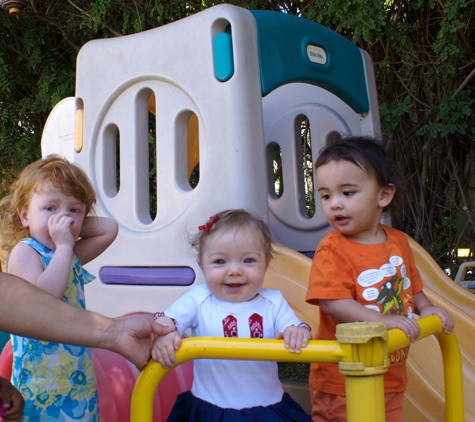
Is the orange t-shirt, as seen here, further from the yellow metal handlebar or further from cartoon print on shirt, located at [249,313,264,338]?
the yellow metal handlebar

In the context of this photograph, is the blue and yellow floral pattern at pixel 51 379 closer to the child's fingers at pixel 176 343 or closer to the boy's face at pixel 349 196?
the child's fingers at pixel 176 343

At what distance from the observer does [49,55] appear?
4.85m

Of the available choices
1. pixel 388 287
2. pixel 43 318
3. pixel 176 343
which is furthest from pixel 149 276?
pixel 43 318

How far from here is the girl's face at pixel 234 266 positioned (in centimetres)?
144

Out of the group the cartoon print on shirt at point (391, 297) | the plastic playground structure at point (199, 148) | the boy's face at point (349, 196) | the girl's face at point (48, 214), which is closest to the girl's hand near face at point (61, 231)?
the girl's face at point (48, 214)

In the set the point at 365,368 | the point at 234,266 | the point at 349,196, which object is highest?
the point at 349,196

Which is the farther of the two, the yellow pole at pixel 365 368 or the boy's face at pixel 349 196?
the boy's face at pixel 349 196

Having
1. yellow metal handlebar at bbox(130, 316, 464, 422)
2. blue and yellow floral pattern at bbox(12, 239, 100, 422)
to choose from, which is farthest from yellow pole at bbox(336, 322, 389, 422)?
blue and yellow floral pattern at bbox(12, 239, 100, 422)

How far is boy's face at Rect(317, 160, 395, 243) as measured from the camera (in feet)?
5.26

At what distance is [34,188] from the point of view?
156cm

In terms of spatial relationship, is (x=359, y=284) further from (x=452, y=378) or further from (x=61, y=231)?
(x=61, y=231)

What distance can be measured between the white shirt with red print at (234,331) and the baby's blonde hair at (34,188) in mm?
455

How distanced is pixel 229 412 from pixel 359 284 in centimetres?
50

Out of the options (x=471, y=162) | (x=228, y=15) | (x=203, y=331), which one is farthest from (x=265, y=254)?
(x=471, y=162)
